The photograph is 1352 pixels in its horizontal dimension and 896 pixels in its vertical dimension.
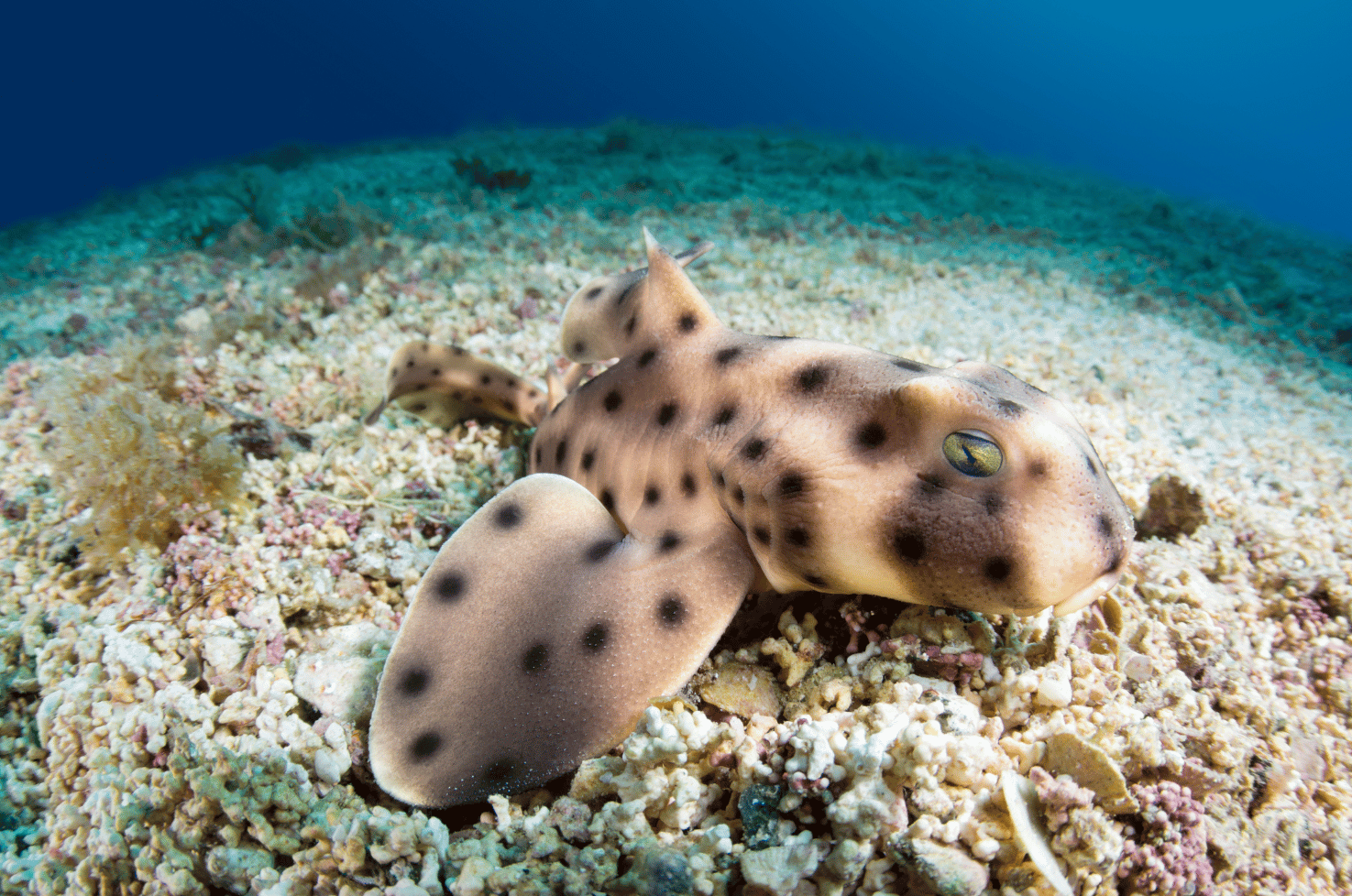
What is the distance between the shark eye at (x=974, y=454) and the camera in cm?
167

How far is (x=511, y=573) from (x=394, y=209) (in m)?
7.68

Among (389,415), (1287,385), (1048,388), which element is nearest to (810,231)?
(1048,388)

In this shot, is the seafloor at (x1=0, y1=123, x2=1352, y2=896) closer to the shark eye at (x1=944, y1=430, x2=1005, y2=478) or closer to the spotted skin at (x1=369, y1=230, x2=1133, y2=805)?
the spotted skin at (x1=369, y1=230, x2=1133, y2=805)

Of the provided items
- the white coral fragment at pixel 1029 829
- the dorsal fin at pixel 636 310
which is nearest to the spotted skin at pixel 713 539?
the dorsal fin at pixel 636 310

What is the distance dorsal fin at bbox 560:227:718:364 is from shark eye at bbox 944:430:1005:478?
3.92ft

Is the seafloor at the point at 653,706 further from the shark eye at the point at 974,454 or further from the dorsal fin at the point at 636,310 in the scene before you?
the dorsal fin at the point at 636,310

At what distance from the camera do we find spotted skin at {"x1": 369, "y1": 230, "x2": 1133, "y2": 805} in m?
1.66

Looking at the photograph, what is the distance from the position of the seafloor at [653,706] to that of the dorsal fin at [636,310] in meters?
1.02

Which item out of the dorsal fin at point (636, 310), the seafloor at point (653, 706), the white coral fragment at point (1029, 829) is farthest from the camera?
the dorsal fin at point (636, 310)

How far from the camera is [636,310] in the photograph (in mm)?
2721

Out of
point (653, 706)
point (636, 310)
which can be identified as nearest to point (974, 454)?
point (653, 706)

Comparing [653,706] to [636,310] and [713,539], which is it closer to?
[713,539]

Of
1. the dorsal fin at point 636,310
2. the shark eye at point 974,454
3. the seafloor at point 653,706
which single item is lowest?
the seafloor at point 653,706

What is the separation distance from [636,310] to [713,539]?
Result: 3.80 feet
